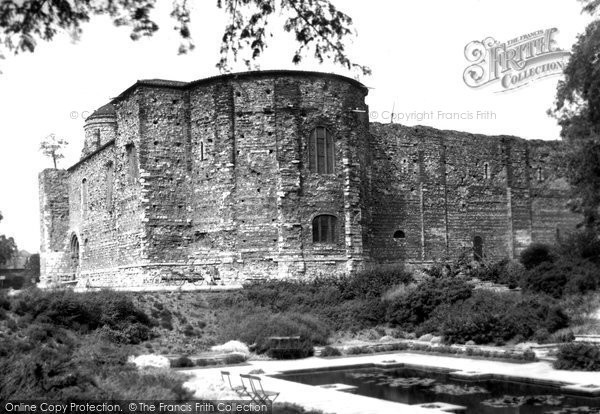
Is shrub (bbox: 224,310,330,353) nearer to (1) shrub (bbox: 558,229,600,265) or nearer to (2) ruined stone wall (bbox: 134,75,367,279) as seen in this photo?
(2) ruined stone wall (bbox: 134,75,367,279)

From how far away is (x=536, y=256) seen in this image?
1189 inches

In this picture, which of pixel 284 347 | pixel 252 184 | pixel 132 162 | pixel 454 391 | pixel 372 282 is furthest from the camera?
pixel 132 162

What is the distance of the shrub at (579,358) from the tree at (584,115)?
445 inches

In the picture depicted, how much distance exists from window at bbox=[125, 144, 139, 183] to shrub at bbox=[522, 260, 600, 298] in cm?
1741

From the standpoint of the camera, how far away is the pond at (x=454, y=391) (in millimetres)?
11438

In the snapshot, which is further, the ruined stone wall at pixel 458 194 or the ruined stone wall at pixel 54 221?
the ruined stone wall at pixel 54 221

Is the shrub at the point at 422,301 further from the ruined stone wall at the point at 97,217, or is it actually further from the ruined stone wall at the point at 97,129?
the ruined stone wall at the point at 97,129

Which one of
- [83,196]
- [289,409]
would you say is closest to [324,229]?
[83,196]

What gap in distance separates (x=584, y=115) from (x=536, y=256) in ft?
23.8

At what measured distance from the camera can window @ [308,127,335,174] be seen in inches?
1287

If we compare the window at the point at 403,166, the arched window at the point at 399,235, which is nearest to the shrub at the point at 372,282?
the arched window at the point at 399,235

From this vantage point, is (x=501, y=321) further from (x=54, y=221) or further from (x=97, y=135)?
(x=97, y=135)

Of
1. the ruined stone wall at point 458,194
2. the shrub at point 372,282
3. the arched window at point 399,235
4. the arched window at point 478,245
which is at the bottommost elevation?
the shrub at point 372,282

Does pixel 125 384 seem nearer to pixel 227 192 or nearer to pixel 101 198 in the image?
pixel 227 192
